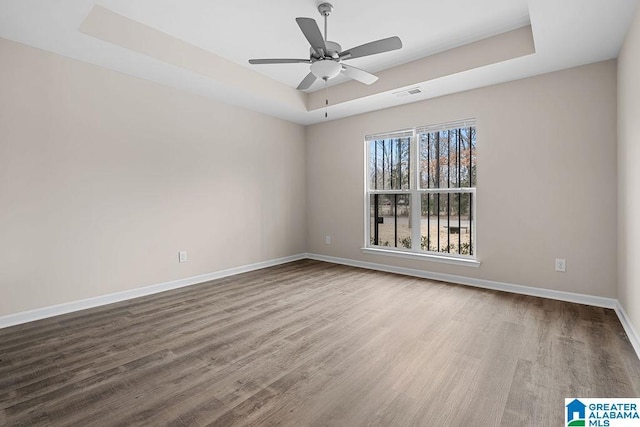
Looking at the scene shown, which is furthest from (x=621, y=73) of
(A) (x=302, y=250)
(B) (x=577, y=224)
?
(A) (x=302, y=250)

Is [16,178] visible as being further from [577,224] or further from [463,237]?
[577,224]

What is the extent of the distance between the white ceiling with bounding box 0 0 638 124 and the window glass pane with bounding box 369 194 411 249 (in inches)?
66.0

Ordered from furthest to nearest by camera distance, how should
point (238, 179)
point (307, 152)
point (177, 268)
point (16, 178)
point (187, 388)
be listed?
point (307, 152)
point (238, 179)
point (177, 268)
point (16, 178)
point (187, 388)

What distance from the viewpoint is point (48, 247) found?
9.43 feet

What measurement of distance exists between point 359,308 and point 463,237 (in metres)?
1.87

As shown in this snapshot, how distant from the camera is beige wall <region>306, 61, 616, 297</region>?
119 inches

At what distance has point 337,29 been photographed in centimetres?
298

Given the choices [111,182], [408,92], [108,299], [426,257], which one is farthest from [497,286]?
[111,182]

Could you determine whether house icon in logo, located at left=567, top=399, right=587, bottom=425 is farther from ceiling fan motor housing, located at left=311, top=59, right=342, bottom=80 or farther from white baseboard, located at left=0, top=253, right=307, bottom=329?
white baseboard, located at left=0, top=253, right=307, bottom=329

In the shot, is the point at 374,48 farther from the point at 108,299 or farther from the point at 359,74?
the point at 108,299

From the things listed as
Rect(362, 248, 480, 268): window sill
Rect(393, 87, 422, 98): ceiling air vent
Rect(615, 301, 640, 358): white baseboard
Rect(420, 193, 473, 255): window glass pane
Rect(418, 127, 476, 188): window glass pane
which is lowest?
Rect(615, 301, 640, 358): white baseboard

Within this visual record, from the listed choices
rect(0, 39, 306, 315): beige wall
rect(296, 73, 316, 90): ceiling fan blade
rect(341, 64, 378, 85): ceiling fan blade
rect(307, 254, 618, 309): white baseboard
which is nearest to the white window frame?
rect(307, 254, 618, 309): white baseboard

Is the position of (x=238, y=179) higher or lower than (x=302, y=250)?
higher

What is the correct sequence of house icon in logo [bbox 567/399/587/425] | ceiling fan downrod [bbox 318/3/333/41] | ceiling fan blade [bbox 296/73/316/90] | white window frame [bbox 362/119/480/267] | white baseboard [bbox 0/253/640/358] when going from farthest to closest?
white window frame [bbox 362/119/480/267], ceiling fan blade [bbox 296/73/316/90], white baseboard [bbox 0/253/640/358], ceiling fan downrod [bbox 318/3/333/41], house icon in logo [bbox 567/399/587/425]
